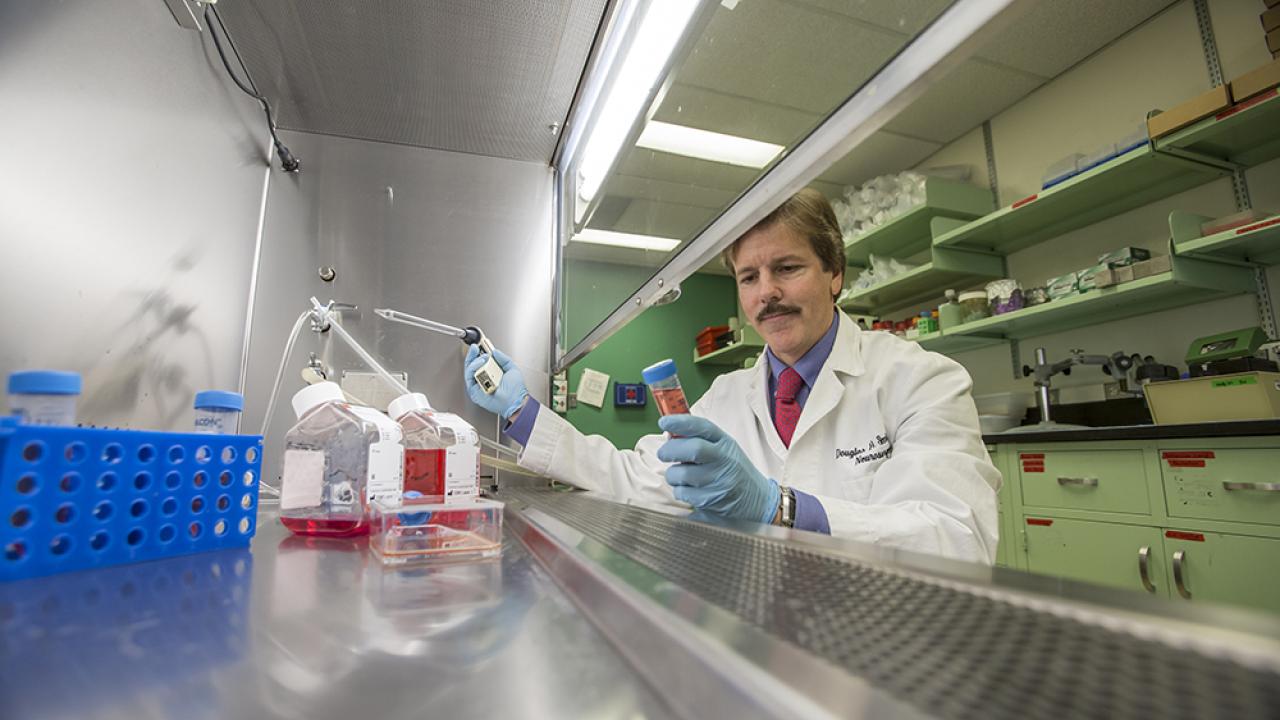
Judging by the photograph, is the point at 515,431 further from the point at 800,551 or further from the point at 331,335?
the point at 800,551

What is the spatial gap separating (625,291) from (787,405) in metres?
0.54

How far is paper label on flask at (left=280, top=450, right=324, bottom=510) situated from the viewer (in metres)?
0.80

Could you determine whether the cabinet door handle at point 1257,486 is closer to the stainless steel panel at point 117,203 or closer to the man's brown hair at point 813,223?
the man's brown hair at point 813,223

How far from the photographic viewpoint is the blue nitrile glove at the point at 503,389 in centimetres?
161

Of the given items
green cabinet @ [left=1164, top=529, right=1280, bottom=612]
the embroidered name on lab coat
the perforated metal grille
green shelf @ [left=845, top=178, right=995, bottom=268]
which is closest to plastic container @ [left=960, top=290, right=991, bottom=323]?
green shelf @ [left=845, top=178, right=995, bottom=268]

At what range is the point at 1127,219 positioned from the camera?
2.42 meters

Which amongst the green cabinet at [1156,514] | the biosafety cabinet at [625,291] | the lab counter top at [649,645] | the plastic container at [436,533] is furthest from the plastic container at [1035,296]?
the plastic container at [436,533]

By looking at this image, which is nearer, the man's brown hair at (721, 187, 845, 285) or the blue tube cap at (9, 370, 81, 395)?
the blue tube cap at (9, 370, 81, 395)

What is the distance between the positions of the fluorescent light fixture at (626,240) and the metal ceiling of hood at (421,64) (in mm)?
360

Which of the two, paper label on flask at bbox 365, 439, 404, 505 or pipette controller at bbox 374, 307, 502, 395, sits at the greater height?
pipette controller at bbox 374, 307, 502, 395

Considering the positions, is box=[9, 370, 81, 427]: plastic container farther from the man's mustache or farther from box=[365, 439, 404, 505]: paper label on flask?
the man's mustache

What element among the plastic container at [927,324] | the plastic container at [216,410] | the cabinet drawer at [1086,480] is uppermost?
the plastic container at [927,324]

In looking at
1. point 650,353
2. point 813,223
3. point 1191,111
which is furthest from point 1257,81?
point 650,353

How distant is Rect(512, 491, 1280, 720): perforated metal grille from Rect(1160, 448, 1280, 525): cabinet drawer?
1.76 meters
